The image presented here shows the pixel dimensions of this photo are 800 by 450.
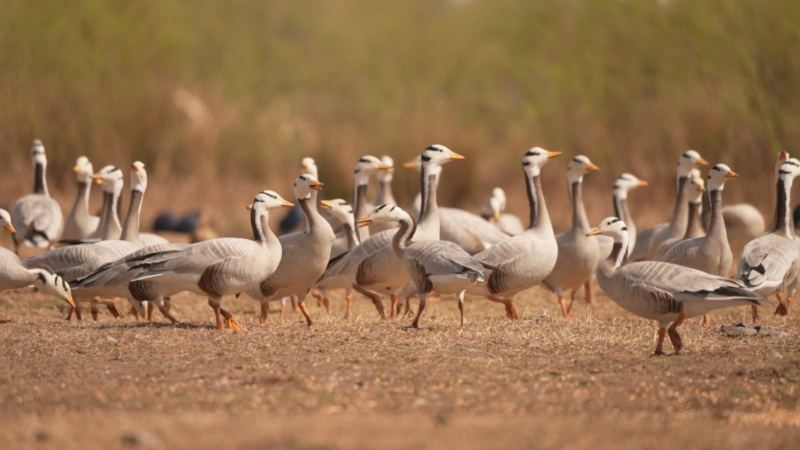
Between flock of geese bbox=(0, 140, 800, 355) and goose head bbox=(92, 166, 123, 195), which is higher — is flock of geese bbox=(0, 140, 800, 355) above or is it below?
below

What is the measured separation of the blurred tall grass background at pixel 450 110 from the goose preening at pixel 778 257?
189 inches

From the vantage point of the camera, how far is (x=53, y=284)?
28.7 feet

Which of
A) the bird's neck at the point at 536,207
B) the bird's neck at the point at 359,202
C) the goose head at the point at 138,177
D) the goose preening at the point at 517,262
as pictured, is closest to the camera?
the goose preening at the point at 517,262

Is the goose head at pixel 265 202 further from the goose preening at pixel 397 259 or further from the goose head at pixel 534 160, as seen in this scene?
the goose head at pixel 534 160

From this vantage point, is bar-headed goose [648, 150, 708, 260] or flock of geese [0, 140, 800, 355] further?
bar-headed goose [648, 150, 708, 260]

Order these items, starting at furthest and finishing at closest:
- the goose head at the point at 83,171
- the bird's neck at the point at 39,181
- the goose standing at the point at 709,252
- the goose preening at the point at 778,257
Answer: the bird's neck at the point at 39,181, the goose head at the point at 83,171, the goose standing at the point at 709,252, the goose preening at the point at 778,257

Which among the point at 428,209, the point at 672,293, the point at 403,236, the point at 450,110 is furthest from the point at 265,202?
the point at 450,110

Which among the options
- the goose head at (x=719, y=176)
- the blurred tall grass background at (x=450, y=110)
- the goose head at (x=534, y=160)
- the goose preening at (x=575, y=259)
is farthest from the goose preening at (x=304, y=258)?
the blurred tall grass background at (x=450, y=110)

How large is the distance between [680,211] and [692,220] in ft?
2.42

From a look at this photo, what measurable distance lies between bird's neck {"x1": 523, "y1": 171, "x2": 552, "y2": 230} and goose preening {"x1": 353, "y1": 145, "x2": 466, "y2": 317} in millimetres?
899

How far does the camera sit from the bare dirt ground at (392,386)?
462cm

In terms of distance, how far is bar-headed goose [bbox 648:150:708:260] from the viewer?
38.3 ft

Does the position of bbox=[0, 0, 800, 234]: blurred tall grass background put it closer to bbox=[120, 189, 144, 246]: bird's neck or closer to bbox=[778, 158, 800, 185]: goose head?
bbox=[778, 158, 800, 185]: goose head

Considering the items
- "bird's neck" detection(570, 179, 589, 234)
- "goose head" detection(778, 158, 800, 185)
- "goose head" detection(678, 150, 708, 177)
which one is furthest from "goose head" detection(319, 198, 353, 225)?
"goose head" detection(778, 158, 800, 185)
